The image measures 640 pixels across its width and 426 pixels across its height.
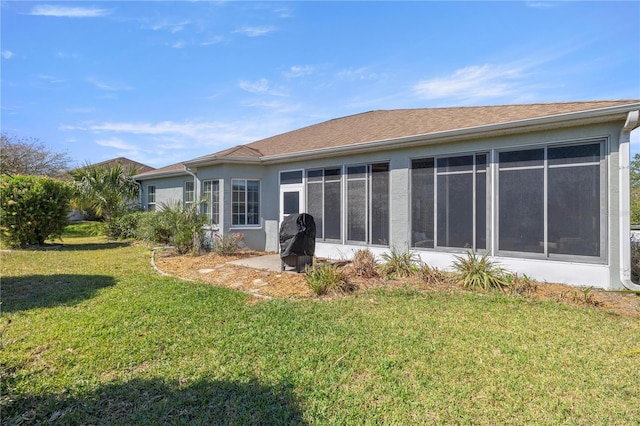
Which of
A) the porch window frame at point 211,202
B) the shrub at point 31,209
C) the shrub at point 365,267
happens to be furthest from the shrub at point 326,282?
the shrub at point 31,209

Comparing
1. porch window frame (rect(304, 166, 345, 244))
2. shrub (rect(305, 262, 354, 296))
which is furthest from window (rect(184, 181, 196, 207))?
shrub (rect(305, 262, 354, 296))

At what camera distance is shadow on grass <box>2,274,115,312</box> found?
580cm

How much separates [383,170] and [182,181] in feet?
37.2

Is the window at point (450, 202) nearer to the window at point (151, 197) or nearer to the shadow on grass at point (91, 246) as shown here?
the shadow on grass at point (91, 246)

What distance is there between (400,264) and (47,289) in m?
7.95

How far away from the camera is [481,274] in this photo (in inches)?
275

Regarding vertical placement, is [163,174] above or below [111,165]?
below

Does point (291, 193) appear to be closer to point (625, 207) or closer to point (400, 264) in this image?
point (400, 264)

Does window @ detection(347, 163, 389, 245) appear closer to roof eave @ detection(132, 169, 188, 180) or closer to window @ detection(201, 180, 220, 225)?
window @ detection(201, 180, 220, 225)

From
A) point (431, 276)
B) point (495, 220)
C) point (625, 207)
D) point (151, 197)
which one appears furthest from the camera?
point (151, 197)

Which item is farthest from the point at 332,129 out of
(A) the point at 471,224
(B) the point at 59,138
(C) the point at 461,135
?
(B) the point at 59,138

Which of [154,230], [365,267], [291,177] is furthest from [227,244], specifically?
[365,267]

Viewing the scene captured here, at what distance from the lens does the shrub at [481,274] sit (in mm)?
6805

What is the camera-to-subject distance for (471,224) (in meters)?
7.88
